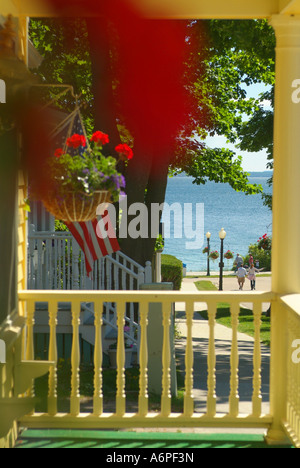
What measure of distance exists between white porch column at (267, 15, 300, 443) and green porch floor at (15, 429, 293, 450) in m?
0.19

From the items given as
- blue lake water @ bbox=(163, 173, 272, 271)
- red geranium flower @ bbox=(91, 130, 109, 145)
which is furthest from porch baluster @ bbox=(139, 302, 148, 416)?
blue lake water @ bbox=(163, 173, 272, 271)

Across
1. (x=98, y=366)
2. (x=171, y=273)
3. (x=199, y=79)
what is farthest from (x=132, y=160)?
(x=98, y=366)

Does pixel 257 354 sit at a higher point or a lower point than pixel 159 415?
higher

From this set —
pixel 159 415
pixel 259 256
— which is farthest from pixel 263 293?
pixel 259 256

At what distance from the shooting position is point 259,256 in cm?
3338

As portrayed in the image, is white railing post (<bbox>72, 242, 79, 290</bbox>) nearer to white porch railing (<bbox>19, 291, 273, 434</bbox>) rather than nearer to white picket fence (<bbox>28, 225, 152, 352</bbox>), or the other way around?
white picket fence (<bbox>28, 225, 152, 352</bbox>)

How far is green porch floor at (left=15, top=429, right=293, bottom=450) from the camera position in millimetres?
3793

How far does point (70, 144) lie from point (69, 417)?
1.50 m

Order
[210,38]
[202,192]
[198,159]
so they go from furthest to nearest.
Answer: [202,192]
[198,159]
[210,38]

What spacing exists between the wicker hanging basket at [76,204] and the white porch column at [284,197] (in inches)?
40.7

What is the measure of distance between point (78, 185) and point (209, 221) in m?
84.4

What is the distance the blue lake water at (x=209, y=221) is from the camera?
6396cm
